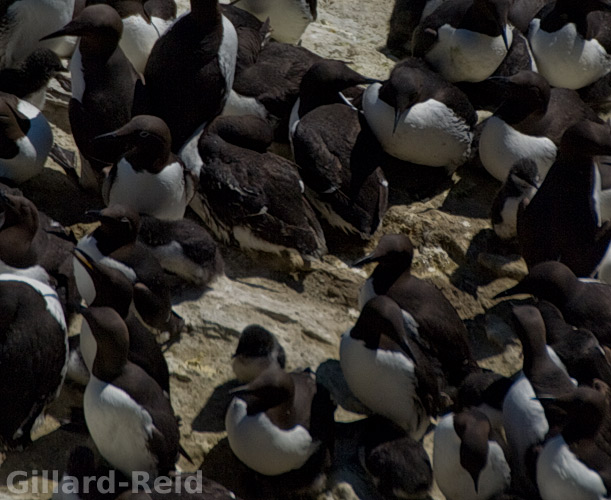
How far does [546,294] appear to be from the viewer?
6816 mm

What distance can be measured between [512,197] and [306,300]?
1671 millimetres

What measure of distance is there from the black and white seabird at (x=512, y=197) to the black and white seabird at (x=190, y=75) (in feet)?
6.74

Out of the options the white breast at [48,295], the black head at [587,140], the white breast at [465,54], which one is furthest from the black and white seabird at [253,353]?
the white breast at [465,54]

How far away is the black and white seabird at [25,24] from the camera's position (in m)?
7.96

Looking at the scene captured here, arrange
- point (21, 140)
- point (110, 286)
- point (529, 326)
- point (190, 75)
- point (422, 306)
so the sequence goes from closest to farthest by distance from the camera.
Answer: point (110, 286) → point (529, 326) → point (422, 306) → point (21, 140) → point (190, 75)

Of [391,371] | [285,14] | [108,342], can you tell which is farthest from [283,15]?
Answer: [108,342]

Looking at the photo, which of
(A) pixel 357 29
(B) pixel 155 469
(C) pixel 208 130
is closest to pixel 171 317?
(B) pixel 155 469

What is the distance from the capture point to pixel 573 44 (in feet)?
28.8

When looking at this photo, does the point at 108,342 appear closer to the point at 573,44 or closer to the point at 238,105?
the point at 238,105

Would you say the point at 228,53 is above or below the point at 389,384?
above

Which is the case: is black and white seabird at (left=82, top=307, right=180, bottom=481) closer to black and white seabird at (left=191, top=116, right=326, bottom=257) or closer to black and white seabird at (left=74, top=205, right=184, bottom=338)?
black and white seabird at (left=74, top=205, right=184, bottom=338)

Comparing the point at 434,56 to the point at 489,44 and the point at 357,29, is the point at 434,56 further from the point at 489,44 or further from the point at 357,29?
the point at 357,29

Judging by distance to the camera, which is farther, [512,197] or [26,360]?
[512,197]

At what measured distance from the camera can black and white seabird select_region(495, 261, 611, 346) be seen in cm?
670
